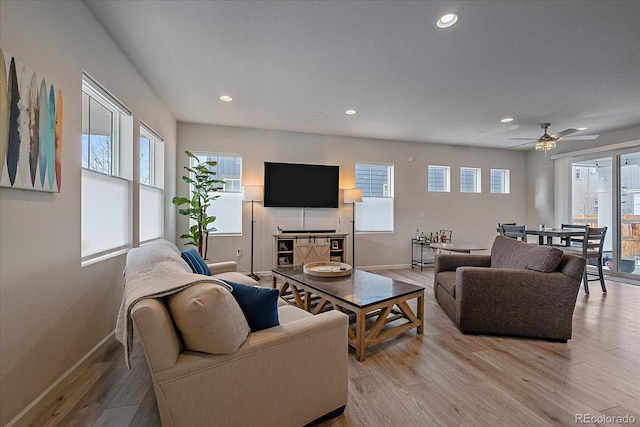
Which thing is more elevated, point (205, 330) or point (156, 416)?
point (205, 330)

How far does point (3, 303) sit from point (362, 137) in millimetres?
5512

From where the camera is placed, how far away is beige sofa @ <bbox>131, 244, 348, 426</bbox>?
1209 mm

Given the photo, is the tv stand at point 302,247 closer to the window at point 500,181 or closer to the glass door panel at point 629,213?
the window at point 500,181

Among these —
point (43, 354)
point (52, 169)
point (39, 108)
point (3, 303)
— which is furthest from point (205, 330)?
point (39, 108)

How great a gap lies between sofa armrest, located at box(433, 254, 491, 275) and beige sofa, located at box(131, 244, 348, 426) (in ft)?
8.04

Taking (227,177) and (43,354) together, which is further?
(227,177)

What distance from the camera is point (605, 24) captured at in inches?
91.7

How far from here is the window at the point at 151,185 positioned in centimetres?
364

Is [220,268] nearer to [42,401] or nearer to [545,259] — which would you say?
[42,401]

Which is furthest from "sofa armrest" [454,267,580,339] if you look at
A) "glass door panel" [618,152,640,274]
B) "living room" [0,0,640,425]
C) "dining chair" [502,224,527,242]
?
"glass door panel" [618,152,640,274]

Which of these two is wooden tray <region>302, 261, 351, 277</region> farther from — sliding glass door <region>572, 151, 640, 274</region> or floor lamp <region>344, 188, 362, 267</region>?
sliding glass door <region>572, 151, 640, 274</region>

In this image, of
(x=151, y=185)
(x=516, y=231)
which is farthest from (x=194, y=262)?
(x=516, y=231)

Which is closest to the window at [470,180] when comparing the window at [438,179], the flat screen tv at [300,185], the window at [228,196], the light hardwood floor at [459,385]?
the window at [438,179]

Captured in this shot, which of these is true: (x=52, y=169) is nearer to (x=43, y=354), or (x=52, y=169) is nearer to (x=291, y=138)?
(x=43, y=354)
